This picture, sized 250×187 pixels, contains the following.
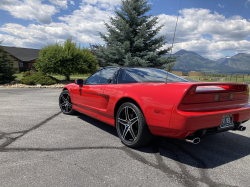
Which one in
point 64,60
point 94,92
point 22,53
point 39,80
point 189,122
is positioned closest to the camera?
point 189,122

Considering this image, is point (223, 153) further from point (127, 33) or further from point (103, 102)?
point (127, 33)

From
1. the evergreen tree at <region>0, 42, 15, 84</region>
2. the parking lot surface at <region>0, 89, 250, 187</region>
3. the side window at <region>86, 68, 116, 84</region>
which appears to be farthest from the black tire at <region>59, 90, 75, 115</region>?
the evergreen tree at <region>0, 42, 15, 84</region>

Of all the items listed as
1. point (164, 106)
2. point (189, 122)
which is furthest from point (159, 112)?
point (189, 122)

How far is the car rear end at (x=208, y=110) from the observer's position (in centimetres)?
237

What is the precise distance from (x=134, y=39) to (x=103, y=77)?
11.2 m

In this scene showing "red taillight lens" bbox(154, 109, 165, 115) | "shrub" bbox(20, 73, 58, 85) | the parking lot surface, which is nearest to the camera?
the parking lot surface

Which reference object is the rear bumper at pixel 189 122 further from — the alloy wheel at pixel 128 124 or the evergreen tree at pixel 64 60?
the evergreen tree at pixel 64 60

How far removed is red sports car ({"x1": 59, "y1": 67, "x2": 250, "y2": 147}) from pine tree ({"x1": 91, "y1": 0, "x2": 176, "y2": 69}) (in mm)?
10438

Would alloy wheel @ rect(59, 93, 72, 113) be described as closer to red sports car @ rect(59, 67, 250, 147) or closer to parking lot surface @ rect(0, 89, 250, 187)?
parking lot surface @ rect(0, 89, 250, 187)

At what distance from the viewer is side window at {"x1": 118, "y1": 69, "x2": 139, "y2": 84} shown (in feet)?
11.0

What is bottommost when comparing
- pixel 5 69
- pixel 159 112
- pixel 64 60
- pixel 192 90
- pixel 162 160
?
pixel 162 160

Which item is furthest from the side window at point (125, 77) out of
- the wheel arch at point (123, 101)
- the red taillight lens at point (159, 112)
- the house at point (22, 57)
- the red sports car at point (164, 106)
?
the house at point (22, 57)

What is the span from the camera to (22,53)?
159 ft

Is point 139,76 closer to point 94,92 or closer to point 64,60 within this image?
point 94,92
